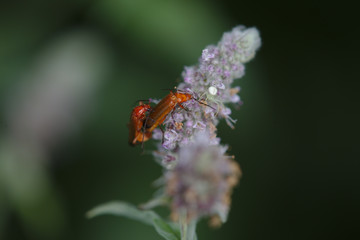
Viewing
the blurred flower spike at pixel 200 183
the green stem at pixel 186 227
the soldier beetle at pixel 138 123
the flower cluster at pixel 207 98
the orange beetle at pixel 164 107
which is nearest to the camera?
the blurred flower spike at pixel 200 183

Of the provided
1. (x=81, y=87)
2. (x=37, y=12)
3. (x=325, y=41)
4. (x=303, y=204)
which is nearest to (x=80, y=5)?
(x=37, y=12)

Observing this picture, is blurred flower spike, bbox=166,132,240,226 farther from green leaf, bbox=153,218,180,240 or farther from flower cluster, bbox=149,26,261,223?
green leaf, bbox=153,218,180,240

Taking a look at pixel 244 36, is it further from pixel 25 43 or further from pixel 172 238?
pixel 25 43

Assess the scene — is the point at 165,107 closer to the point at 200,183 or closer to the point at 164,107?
the point at 164,107

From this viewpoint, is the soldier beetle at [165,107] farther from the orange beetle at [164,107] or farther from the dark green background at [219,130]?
the dark green background at [219,130]

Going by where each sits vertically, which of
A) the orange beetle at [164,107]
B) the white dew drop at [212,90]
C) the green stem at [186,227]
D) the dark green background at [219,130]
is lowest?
the green stem at [186,227]

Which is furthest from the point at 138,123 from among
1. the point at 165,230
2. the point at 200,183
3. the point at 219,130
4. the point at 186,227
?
the point at 219,130

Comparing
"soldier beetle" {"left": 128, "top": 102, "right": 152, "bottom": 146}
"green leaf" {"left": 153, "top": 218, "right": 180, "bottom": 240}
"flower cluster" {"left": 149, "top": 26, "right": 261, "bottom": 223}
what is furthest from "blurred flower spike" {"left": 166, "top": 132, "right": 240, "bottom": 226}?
"soldier beetle" {"left": 128, "top": 102, "right": 152, "bottom": 146}

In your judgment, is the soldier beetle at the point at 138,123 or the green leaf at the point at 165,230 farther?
the soldier beetle at the point at 138,123

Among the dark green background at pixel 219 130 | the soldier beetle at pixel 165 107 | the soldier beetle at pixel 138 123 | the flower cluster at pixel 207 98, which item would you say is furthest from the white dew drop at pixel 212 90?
the dark green background at pixel 219 130
